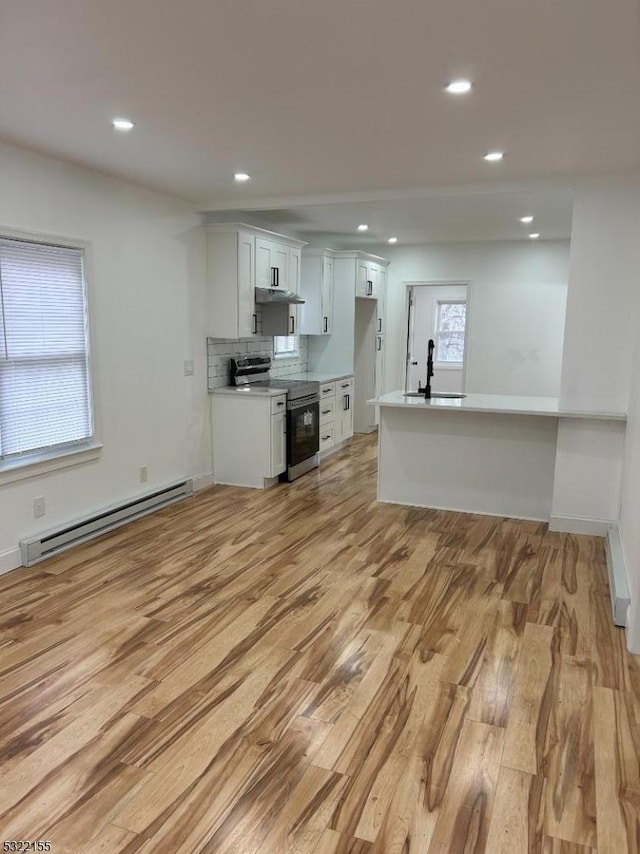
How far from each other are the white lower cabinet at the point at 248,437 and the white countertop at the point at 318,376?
3.55ft

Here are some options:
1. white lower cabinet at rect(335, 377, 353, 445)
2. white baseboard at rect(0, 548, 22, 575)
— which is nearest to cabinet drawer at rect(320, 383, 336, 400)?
white lower cabinet at rect(335, 377, 353, 445)

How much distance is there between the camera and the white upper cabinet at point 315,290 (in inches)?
287

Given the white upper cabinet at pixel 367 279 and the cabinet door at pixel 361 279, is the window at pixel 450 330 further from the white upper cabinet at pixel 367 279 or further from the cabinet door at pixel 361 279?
the cabinet door at pixel 361 279

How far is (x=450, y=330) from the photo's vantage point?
33.4ft

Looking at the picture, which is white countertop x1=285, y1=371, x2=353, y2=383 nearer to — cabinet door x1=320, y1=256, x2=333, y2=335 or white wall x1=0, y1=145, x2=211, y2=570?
cabinet door x1=320, y1=256, x2=333, y2=335

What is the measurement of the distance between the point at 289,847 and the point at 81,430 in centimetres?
324

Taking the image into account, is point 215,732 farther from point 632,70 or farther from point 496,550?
point 632,70

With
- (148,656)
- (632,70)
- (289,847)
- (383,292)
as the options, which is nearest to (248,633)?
(148,656)

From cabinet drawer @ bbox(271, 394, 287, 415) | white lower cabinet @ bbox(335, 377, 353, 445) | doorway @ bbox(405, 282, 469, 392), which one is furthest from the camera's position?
doorway @ bbox(405, 282, 469, 392)

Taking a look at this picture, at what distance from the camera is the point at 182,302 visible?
5270 mm

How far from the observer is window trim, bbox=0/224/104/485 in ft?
12.0

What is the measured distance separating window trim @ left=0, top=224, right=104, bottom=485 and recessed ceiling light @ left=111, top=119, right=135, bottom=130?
3.06 ft

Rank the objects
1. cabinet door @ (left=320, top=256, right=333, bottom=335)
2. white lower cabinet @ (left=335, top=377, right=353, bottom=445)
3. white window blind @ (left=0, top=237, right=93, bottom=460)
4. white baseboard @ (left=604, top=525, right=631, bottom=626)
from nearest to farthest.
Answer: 1. white baseboard @ (left=604, top=525, right=631, bottom=626)
2. white window blind @ (left=0, top=237, right=93, bottom=460)
3. white lower cabinet @ (left=335, top=377, right=353, bottom=445)
4. cabinet door @ (left=320, top=256, right=333, bottom=335)

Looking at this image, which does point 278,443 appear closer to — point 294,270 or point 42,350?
point 294,270
